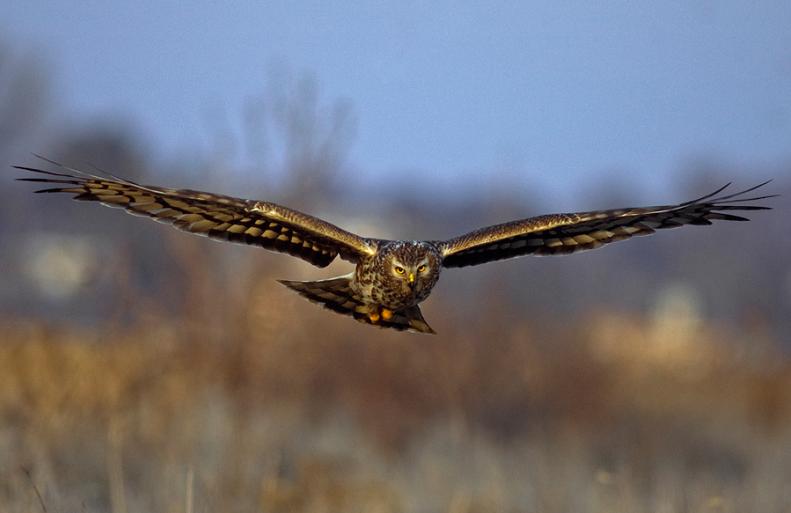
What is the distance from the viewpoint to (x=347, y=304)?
5.28 m

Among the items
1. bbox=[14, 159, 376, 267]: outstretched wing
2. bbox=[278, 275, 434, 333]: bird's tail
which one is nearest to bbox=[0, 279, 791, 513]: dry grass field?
bbox=[278, 275, 434, 333]: bird's tail

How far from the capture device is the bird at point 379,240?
4.88 m

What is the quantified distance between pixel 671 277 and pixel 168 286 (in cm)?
4496

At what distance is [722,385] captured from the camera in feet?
41.2

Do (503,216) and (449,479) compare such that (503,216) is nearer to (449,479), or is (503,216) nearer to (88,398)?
(449,479)

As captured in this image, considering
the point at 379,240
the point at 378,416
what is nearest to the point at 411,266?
the point at 379,240

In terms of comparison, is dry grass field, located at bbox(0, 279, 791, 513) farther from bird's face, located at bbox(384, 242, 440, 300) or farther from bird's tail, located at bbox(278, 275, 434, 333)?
bird's face, located at bbox(384, 242, 440, 300)

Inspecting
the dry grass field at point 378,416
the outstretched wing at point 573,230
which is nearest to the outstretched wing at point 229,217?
the outstretched wing at point 573,230

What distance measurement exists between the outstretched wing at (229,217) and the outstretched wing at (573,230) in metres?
0.54

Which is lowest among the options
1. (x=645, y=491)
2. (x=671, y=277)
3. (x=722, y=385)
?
(x=645, y=491)

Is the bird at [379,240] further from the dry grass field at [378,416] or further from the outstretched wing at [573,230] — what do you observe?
the dry grass field at [378,416]

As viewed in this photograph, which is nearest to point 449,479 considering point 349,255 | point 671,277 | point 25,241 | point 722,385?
point 349,255

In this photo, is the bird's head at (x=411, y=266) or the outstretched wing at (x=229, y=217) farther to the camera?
the bird's head at (x=411, y=266)

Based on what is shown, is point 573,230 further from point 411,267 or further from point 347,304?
point 347,304
